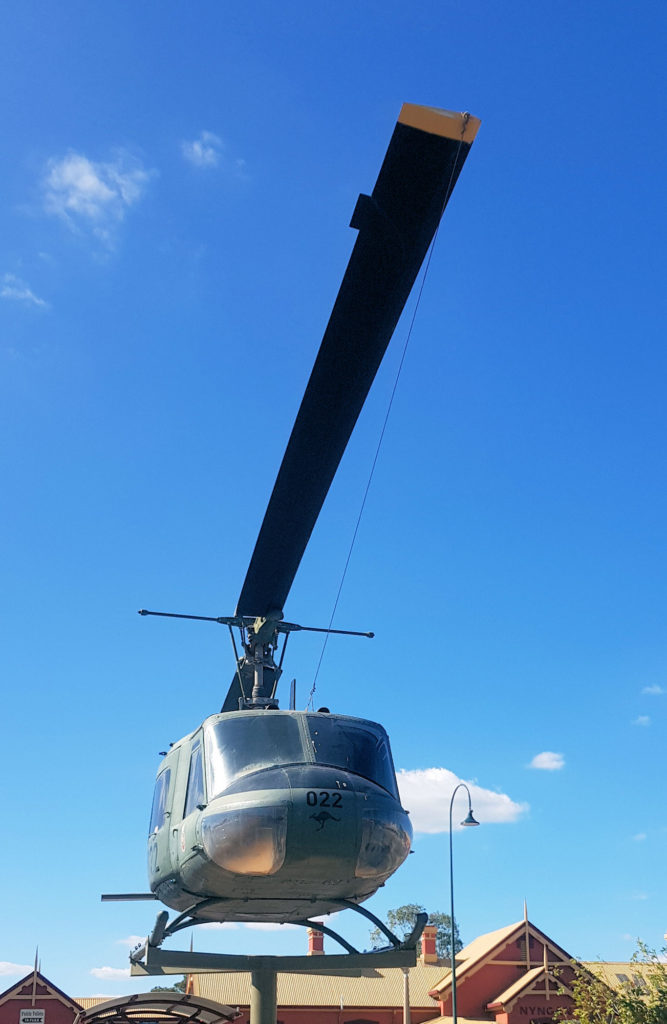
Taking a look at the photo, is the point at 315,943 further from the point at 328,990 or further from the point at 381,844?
the point at 381,844

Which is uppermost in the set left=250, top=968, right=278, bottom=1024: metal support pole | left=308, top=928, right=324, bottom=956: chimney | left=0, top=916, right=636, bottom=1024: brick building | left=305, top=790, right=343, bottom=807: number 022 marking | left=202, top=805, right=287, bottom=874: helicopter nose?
left=308, top=928, right=324, bottom=956: chimney

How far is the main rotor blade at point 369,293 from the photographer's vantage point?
722 cm

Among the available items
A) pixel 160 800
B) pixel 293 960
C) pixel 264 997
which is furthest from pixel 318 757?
pixel 264 997

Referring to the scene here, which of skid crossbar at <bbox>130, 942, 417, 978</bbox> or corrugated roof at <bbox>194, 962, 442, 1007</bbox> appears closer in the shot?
skid crossbar at <bbox>130, 942, 417, 978</bbox>

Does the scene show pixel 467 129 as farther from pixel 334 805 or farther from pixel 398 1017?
pixel 398 1017

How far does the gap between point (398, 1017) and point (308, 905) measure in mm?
34345

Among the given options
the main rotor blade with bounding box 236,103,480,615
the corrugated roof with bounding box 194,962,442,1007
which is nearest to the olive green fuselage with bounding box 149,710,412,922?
the main rotor blade with bounding box 236,103,480,615

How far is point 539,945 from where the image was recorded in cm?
4122

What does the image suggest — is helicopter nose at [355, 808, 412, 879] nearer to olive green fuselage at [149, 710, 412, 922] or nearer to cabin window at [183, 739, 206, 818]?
olive green fuselage at [149, 710, 412, 922]

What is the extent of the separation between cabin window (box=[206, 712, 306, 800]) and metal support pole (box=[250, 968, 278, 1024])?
2.52 metres

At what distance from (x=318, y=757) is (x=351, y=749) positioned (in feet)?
1.50

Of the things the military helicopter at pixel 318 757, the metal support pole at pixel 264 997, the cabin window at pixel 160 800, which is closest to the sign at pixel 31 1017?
the cabin window at pixel 160 800

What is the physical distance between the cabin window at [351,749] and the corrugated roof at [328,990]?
31242mm

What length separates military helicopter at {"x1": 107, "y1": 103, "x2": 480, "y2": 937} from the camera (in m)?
7.65
